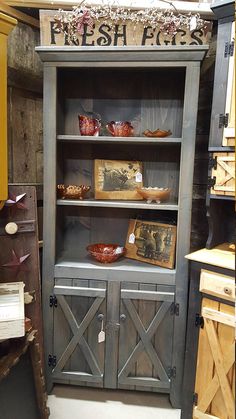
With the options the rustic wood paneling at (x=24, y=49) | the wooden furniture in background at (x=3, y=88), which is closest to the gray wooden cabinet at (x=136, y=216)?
the rustic wood paneling at (x=24, y=49)

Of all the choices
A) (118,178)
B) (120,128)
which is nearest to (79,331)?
(118,178)

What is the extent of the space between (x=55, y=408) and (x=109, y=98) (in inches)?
74.8

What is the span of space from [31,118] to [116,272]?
1120 millimetres

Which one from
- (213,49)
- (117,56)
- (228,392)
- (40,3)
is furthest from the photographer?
(213,49)

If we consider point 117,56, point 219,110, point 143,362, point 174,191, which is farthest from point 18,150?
point 143,362

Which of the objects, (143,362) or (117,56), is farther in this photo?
(143,362)

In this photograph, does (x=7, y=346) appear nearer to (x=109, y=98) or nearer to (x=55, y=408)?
(x=55, y=408)

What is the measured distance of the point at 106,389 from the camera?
198 centimetres

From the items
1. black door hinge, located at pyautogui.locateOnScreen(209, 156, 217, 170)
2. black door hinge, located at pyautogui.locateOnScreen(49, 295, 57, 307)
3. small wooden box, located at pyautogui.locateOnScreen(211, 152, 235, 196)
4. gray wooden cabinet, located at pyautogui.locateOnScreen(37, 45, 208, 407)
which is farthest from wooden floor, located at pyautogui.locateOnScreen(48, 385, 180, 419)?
black door hinge, located at pyautogui.locateOnScreen(209, 156, 217, 170)

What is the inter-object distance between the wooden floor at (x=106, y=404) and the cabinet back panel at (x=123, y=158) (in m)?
1.23

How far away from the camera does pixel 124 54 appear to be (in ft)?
5.41

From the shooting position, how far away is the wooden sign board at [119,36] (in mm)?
1626

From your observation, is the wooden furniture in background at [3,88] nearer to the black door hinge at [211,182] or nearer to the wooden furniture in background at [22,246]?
the wooden furniture in background at [22,246]

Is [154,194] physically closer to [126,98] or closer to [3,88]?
[126,98]
